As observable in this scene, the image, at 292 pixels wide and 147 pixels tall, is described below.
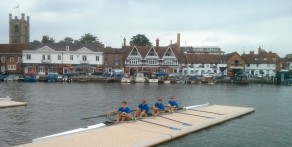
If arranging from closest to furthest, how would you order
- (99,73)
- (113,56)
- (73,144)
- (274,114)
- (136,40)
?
(73,144) < (274,114) < (99,73) < (113,56) < (136,40)

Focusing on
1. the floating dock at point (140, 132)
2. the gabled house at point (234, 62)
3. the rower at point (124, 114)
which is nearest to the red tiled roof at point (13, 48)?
the gabled house at point (234, 62)

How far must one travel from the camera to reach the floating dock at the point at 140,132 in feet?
55.7

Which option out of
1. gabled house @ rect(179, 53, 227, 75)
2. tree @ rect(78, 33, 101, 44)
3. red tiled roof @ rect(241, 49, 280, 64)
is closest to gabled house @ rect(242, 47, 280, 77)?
Answer: red tiled roof @ rect(241, 49, 280, 64)

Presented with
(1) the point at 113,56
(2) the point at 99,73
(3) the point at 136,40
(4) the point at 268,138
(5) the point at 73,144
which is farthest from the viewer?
(3) the point at 136,40

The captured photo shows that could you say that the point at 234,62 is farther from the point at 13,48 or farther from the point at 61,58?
the point at 13,48

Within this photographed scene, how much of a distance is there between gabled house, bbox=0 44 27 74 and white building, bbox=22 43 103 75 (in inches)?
74.9

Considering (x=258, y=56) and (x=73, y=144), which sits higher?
(x=258, y=56)

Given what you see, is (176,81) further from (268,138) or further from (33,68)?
(268,138)

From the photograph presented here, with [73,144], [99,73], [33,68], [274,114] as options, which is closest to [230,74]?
[99,73]

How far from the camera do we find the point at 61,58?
9750 centimetres

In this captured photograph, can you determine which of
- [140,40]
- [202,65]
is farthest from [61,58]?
[140,40]

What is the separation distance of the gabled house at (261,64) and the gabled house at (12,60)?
74622 mm

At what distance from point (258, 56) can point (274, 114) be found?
3423 inches

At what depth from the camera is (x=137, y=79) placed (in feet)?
284
